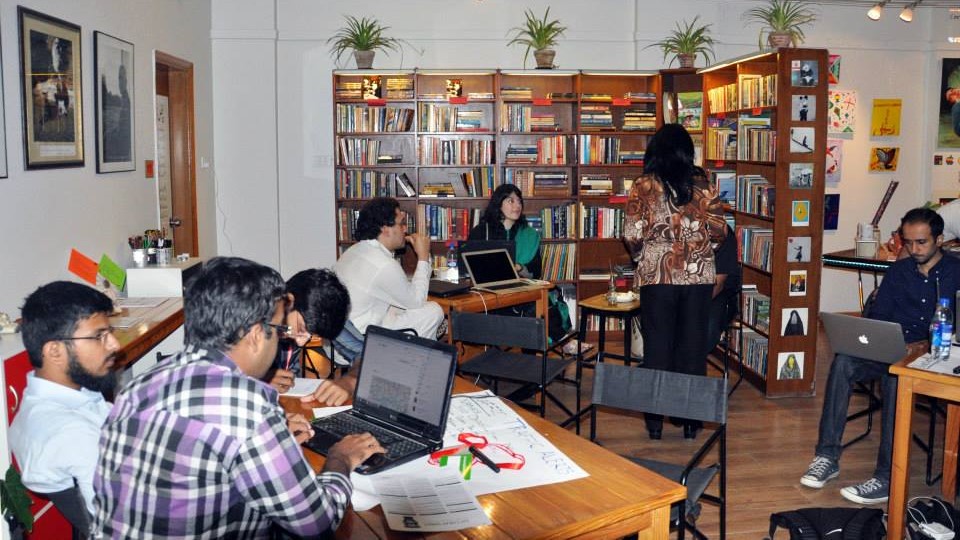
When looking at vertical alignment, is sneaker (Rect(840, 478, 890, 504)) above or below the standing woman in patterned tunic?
below

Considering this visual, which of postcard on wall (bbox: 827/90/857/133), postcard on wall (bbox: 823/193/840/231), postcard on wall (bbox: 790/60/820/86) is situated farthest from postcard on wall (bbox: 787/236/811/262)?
postcard on wall (bbox: 827/90/857/133)

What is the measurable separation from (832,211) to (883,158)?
0.73 metres

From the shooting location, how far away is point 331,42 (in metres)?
7.57

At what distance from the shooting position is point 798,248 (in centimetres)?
571

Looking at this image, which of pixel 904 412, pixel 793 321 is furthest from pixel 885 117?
pixel 904 412

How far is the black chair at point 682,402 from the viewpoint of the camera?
124 inches

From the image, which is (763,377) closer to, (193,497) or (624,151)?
(624,151)

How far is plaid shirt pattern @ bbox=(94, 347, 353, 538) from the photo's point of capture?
1.70 metres

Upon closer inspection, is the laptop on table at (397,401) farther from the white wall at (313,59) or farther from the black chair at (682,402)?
the white wall at (313,59)

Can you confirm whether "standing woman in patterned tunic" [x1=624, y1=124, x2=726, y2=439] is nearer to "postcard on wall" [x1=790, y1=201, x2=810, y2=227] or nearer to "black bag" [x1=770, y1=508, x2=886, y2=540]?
"postcard on wall" [x1=790, y1=201, x2=810, y2=227]

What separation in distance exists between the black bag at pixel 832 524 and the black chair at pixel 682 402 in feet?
1.52

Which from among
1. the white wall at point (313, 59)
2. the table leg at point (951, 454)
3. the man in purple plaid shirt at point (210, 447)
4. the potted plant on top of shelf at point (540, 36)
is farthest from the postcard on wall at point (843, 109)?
the man in purple plaid shirt at point (210, 447)

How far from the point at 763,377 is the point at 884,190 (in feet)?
11.7

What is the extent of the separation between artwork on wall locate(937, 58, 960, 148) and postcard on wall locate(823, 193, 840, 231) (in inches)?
46.7
